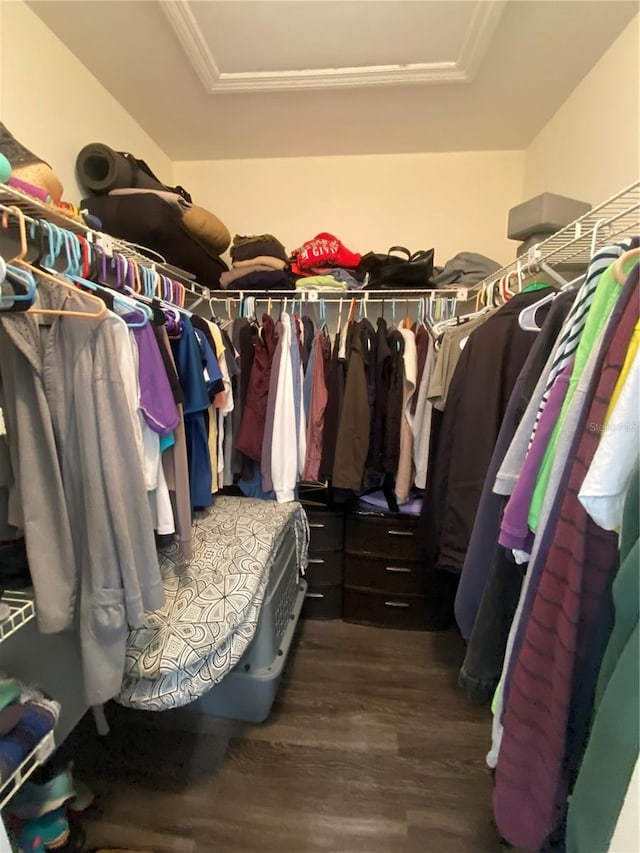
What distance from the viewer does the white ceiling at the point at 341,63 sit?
1.27 m

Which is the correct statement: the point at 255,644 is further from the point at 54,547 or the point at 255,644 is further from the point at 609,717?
the point at 609,717

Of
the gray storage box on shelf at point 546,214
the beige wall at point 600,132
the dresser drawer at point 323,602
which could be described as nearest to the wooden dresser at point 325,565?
the dresser drawer at point 323,602

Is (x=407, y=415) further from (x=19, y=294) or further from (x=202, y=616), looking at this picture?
(x=19, y=294)

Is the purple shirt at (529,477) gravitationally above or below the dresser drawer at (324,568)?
above

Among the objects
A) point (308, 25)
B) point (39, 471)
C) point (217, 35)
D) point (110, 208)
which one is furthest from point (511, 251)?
point (39, 471)

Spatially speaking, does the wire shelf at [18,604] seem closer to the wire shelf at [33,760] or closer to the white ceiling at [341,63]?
the wire shelf at [33,760]

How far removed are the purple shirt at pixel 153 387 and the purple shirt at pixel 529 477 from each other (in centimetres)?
89

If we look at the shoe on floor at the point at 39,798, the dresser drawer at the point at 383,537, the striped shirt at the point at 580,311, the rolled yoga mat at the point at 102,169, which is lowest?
the shoe on floor at the point at 39,798

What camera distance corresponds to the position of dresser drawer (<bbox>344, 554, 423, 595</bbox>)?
1906mm

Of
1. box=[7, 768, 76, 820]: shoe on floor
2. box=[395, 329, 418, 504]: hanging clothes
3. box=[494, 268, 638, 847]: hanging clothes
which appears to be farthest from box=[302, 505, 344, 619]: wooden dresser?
box=[494, 268, 638, 847]: hanging clothes

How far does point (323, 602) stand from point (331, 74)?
2.42 meters

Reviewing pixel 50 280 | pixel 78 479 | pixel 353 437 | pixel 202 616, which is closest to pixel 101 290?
pixel 50 280

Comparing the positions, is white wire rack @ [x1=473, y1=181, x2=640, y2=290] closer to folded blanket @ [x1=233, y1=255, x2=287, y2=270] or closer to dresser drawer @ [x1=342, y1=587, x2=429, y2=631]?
folded blanket @ [x1=233, y1=255, x2=287, y2=270]

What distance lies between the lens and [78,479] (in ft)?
2.99
